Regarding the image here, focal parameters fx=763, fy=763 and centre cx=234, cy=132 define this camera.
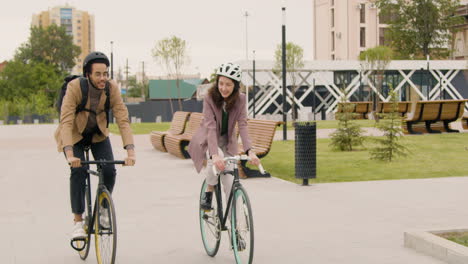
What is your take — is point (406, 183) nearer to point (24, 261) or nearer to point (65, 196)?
point (65, 196)

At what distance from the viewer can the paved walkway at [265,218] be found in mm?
6305

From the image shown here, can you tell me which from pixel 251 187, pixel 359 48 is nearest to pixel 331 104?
pixel 359 48

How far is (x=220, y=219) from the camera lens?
605cm

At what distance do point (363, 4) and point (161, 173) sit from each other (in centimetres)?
8413

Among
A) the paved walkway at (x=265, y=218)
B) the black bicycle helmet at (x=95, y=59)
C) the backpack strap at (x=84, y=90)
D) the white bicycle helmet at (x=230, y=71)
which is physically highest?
the black bicycle helmet at (x=95, y=59)

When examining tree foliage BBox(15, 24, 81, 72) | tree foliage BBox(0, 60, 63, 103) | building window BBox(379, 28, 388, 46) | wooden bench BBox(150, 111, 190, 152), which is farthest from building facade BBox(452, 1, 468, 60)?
wooden bench BBox(150, 111, 190, 152)

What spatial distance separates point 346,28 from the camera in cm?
9306

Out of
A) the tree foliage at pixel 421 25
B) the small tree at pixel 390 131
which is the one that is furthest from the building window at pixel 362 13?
the small tree at pixel 390 131

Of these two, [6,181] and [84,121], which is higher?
[84,121]

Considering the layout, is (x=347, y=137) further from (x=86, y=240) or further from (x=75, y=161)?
(x=75, y=161)

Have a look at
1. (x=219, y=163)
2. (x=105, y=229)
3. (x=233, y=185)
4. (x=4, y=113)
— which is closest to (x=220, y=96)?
(x=219, y=163)

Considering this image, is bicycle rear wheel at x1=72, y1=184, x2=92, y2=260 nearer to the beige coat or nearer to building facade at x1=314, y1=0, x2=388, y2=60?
the beige coat

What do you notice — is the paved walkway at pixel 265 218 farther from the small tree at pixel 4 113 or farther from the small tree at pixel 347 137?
the small tree at pixel 4 113

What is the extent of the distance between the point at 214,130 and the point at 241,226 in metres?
0.80
